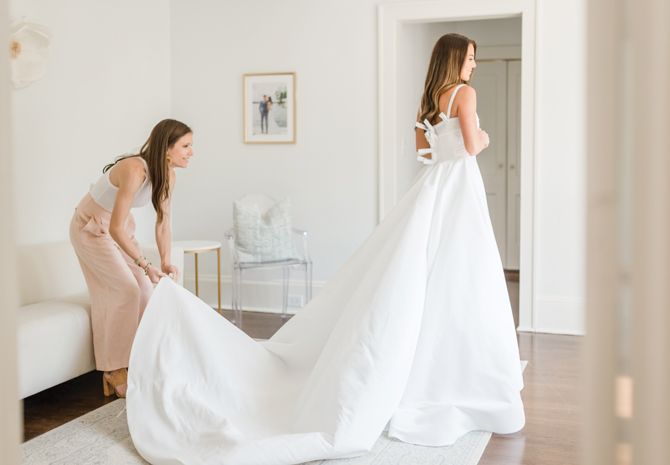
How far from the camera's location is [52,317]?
3.86 meters

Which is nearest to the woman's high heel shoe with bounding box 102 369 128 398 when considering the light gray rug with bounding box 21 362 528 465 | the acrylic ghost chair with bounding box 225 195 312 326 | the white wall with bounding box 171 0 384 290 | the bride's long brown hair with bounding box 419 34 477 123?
the light gray rug with bounding box 21 362 528 465

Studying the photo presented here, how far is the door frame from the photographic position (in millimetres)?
5602

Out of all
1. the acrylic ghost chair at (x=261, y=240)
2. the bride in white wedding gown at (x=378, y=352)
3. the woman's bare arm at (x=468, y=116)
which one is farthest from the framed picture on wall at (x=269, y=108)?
the woman's bare arm at (x=468, y=116)

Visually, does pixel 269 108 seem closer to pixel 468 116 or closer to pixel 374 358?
pixel 468 116

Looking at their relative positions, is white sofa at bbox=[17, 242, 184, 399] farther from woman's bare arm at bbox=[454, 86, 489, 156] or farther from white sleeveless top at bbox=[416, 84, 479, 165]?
woman's bare arm at bbox=[454, 86, 489, 156]

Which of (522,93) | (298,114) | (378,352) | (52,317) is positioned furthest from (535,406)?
(298,114)

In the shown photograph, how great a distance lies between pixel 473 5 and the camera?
5.74 meters

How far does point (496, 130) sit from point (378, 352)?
642cm

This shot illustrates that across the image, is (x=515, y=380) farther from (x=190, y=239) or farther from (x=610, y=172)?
(x=190, y=239)

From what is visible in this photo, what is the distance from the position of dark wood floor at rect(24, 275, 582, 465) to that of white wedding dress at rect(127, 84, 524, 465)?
15cm

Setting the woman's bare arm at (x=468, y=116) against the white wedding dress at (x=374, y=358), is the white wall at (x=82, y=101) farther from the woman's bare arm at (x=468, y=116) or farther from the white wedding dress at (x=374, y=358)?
the woman's bare arm at (x=468, y=116)

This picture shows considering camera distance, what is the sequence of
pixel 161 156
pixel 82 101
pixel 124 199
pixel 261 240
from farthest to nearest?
pixel 261 240
pixel 82 101
pixel 161 156
pixel 124 199

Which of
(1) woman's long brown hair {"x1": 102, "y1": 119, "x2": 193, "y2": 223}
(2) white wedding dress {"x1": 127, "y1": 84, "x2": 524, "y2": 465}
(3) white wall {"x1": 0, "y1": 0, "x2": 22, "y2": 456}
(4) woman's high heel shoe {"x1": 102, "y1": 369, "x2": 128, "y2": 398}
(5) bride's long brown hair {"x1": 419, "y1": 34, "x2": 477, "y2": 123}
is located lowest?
(4) woman's high heel shoe {"x1": 102, "y1": 369, "x2": 128, "y2": 398}

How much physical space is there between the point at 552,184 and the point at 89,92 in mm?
3371
